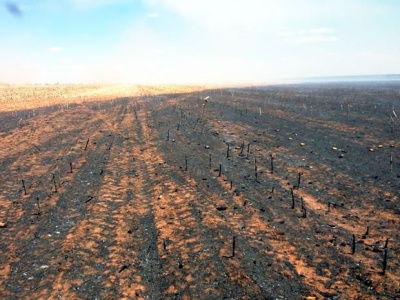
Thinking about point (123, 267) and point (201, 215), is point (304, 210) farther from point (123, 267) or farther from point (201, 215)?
point (123, 267)

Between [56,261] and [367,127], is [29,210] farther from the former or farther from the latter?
[367,127]

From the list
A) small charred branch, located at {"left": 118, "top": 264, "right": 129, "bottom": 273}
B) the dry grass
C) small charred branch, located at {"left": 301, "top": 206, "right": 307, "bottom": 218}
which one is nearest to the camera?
small charred branch, located at {"left": 118, "top": 264, "right": 129, "bottom": 273}

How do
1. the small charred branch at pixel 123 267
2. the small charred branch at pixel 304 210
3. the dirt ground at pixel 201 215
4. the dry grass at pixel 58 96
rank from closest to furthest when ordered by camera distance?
1. the dirt ground at pixel 201 215
2. the small charred branch at pixel 123 267
3. the small charred branch at pixel 304 210
4. the dry grass at pixel 58 96

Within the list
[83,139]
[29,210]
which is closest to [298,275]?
[29,210]

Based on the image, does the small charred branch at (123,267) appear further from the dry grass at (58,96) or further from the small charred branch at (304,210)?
the dry grass at (58,96)

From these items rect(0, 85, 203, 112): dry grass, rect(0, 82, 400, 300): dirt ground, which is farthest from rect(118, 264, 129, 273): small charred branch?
rect(0, 85, 203, 112): dry grass

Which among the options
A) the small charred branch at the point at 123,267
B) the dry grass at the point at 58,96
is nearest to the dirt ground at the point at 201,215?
the small charred branch at the point at 123,267

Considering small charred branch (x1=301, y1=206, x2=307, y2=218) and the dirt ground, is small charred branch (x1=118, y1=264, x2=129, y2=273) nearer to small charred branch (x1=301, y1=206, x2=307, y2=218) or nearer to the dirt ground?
the dirt ground

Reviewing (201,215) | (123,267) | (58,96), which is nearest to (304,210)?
(201,215)

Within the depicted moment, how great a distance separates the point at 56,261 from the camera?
25.3 ft

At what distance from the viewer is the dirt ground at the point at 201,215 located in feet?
22.9

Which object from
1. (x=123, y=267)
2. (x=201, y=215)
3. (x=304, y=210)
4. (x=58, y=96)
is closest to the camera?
(x=123, y=267)

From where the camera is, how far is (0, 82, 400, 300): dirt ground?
698cm

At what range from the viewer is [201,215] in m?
9.98
